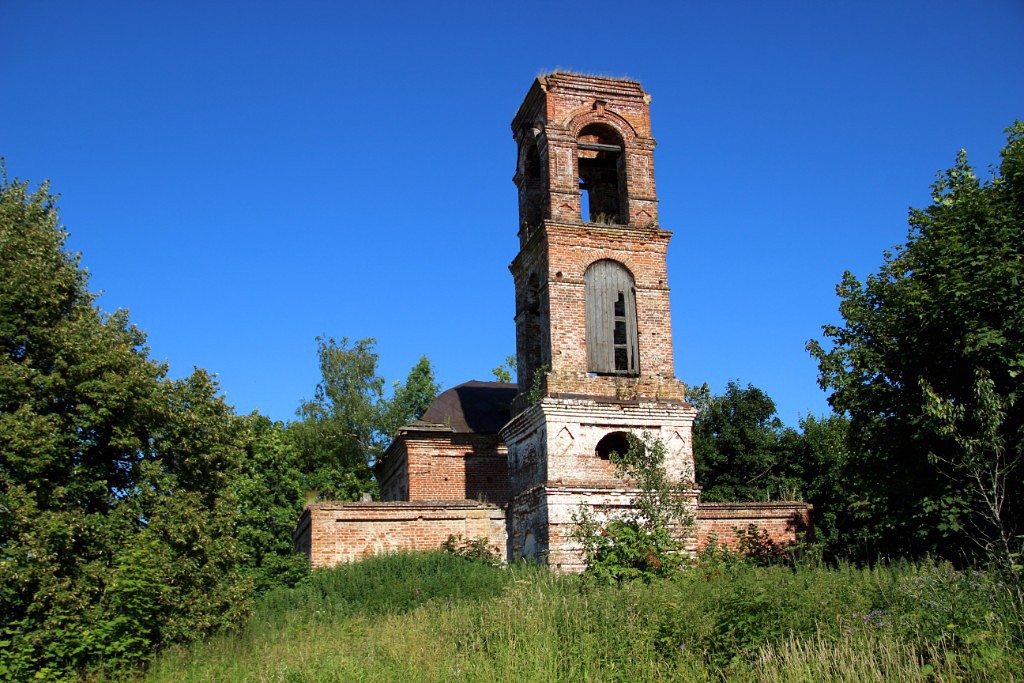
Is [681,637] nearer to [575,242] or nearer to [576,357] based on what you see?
[576,357]

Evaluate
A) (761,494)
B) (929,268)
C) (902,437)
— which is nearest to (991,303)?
(929,268)

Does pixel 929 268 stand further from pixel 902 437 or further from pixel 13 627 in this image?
pixel 13 627

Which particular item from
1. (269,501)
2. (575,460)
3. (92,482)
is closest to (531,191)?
(575,460)

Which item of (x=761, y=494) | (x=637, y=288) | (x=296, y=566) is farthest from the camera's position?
(x=761, y=494)

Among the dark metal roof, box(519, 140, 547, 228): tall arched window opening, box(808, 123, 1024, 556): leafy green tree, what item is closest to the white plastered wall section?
box(808, 123, 1024, 556): leafy green tree

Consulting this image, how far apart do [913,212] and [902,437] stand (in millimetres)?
4594

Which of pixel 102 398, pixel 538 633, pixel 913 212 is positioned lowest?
pixel 538 633

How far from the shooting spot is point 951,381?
51.2 ft

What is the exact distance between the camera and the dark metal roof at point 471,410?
2394 centimetres

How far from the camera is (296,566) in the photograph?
21.0 meters

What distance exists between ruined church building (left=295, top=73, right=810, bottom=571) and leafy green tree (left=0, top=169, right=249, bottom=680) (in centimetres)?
432

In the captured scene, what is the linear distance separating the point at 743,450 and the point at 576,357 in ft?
33.3

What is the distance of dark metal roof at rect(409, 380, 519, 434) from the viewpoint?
2394 cm

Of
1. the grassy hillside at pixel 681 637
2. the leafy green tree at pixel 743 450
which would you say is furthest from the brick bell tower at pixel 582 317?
the leafy green tree at pixel 743 450
